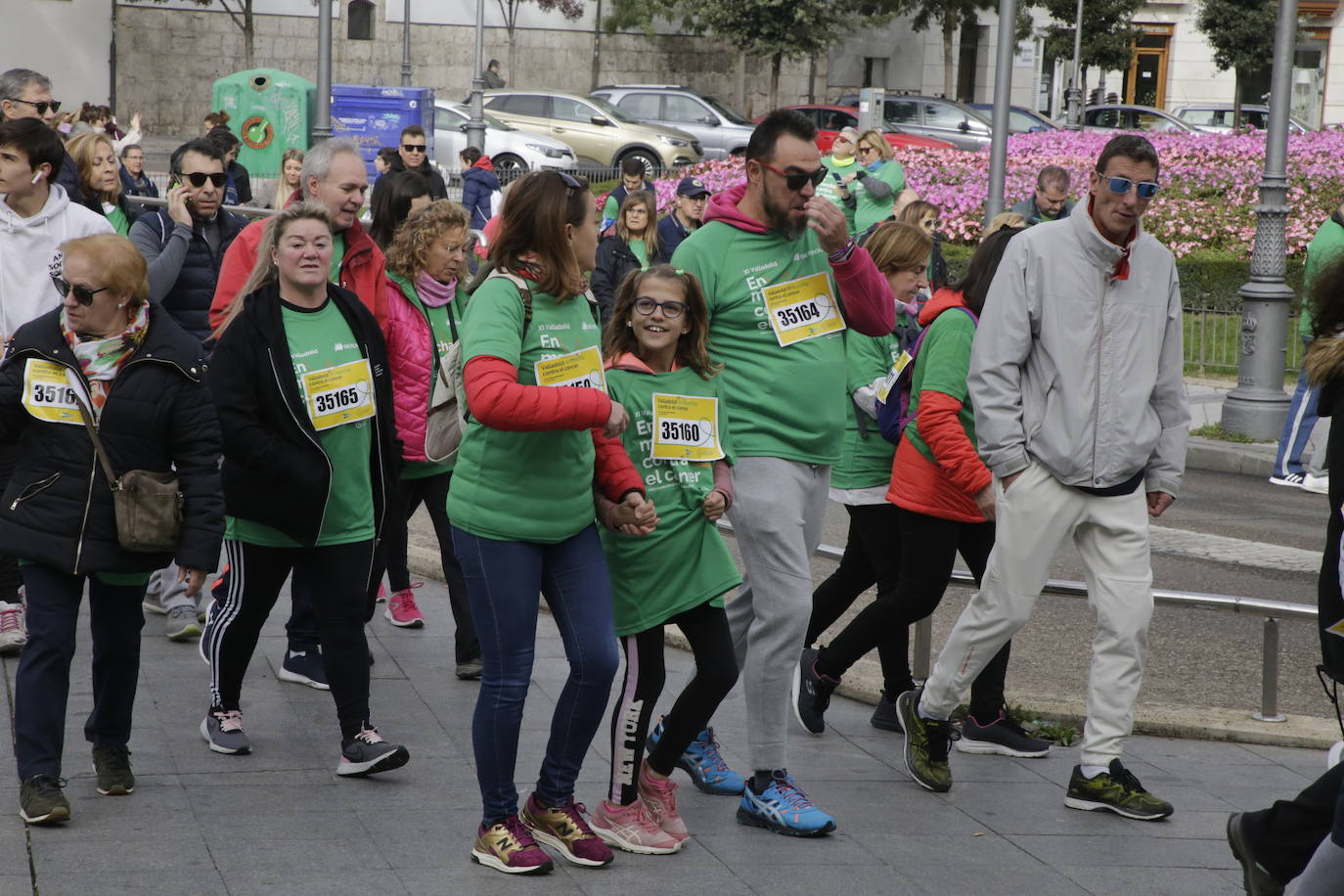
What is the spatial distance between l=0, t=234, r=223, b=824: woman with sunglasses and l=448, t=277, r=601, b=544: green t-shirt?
844 millimetres

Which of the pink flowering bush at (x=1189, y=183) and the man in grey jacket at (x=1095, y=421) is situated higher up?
the pink flowering bush at (x=1189, y=183)

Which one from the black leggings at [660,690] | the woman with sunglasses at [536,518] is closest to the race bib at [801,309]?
the woman with sunglasses at [536,518]

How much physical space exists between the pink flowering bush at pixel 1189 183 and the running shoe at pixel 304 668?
45.3 feet

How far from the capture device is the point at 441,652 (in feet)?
21.5

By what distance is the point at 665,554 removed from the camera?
14.8 ft

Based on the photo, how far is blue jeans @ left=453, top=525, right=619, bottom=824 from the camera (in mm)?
4289

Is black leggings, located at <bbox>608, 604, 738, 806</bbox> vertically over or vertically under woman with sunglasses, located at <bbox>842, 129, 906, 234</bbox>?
under

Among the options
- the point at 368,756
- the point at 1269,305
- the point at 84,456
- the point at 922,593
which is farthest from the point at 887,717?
the point at 1269,305

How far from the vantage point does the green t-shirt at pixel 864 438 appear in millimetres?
5801

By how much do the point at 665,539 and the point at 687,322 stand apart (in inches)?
23.1

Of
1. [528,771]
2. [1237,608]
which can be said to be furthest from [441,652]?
[1237,608]

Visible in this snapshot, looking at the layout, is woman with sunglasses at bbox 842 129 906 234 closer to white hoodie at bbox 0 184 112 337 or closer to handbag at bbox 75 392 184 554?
white hoodie at bbox 0 184 112 337

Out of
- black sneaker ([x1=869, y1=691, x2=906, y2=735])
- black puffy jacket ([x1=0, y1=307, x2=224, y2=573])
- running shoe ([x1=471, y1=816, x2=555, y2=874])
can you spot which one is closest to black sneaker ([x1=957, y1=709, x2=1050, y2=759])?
black sneaker ([x1=869, y1=691, x2=906, y2=735])

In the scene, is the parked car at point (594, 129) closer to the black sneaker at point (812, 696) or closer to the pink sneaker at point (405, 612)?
the pink sneaker at point (405, 612)
